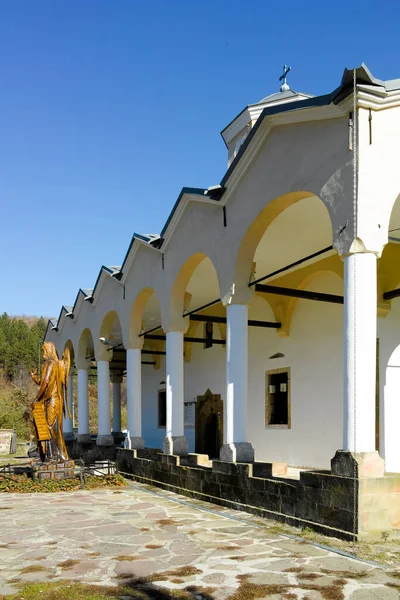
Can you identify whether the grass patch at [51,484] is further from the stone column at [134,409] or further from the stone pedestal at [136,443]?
the stone column at [134,409]

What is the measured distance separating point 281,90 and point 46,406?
1028 cm

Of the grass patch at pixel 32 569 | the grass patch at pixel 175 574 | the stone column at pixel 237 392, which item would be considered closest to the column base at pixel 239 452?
the stone column at pixel 237 392

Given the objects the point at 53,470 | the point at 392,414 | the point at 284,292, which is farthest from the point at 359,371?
the point at 53,470

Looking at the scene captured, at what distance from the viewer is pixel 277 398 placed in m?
14.1

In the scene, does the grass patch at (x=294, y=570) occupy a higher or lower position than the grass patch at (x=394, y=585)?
lower

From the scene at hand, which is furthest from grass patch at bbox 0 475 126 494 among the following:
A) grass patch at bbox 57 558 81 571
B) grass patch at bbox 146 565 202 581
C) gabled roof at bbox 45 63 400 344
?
grass patch at bbox 146 565 202 581

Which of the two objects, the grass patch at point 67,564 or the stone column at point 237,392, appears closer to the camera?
the grass patch at point 67,564

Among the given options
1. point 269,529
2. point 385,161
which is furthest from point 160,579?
point 385,161

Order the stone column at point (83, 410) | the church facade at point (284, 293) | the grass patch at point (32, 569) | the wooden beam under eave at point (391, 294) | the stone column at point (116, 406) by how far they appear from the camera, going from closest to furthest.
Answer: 1. the grass patch at point (32, 569)
2. the church facade at point (284, 293)
3. the wooden beam under eave at point (391, 294)
4. the stone column at point (83, 410)
5. the stone column at point (116, 406)

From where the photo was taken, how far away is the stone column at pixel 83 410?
1908cm

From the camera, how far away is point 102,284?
16.9m

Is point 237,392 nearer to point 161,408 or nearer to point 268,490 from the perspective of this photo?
point 268,490

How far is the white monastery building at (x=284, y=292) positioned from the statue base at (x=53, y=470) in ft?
6.59

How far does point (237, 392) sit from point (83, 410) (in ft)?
35.9
